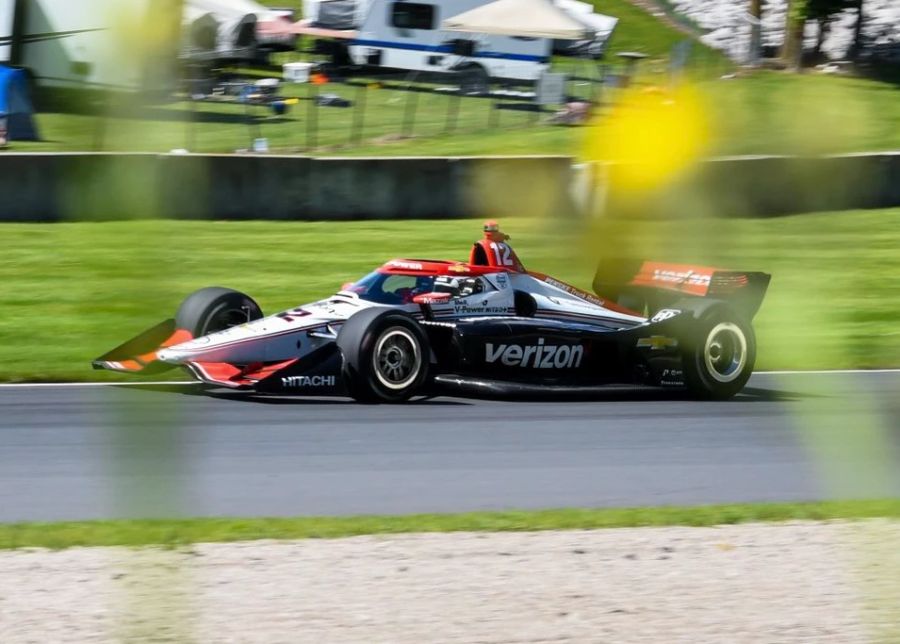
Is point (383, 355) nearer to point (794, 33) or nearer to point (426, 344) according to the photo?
point (426, 344)

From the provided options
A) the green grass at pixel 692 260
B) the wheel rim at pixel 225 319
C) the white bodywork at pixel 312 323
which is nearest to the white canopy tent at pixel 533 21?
A: the green grass at pixel 692 260

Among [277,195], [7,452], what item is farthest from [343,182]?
[7,452]

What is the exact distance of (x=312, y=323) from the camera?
981 centimetres

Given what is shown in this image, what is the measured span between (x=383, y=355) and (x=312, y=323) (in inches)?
25.9

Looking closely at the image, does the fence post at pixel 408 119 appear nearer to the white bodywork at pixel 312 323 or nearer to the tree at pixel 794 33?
the tree at pixel 794 33

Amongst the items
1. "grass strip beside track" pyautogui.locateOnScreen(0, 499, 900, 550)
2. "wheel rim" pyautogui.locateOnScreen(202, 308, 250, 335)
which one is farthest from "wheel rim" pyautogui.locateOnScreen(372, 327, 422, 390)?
"grass strip beside track" pyautogui.locateOnScreen(0, 499, 900, 550)

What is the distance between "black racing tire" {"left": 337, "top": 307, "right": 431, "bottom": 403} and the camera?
9.37 meters

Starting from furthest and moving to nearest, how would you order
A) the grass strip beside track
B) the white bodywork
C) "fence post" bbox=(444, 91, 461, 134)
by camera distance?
the white bodywork < the grass strip beside track < "fence post" bbox=(444, 91, 461, 134)

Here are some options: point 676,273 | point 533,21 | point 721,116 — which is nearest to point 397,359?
point 676,273

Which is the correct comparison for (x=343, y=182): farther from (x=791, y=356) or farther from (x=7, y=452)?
(x=791, y=356)

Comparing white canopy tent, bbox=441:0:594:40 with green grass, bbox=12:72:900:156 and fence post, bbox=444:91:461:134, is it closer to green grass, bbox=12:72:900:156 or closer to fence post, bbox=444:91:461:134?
green grass, bbox=12:72:900:156

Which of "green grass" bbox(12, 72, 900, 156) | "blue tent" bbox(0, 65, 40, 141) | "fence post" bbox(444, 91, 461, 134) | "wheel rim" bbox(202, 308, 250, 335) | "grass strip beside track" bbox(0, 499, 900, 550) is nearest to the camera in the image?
"green grass" bbox(12, 72, 900, 156)

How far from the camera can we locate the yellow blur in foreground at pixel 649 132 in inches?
38.2

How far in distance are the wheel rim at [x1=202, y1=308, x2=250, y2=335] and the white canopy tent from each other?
8.60 meters
